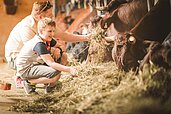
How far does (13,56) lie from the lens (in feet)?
8.35

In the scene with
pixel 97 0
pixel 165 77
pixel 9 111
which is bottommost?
pixel 9 111

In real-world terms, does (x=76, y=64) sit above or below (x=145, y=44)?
below

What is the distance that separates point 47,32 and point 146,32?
0.56 m

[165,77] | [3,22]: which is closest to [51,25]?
[3,22]

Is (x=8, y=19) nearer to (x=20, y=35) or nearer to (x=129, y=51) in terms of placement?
(x=20, y=35)

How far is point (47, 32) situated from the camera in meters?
2.18

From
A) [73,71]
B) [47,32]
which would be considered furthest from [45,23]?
[73,71]

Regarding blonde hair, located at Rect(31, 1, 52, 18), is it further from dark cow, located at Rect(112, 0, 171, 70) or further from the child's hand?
dark cow, located at Rect(112, 0, 171, 70)

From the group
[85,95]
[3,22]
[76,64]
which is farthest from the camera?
[3,22]

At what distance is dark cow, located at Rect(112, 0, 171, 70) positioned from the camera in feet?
6.22

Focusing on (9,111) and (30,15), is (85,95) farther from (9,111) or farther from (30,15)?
(30,15)

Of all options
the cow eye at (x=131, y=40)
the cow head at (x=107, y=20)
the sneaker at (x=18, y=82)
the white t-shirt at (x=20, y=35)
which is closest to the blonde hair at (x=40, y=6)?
the white t-shirt at (x=20, y=35)

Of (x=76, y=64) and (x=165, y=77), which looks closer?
(x=165, y=77)

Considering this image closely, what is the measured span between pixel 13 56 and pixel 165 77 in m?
1.11
